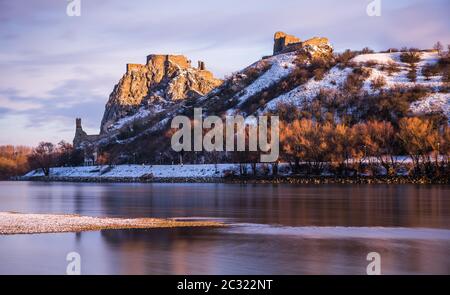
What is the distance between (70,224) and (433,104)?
397ft

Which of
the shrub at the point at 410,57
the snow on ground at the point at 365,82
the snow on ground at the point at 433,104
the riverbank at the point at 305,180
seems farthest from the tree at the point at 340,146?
the shrub at the point at 410,57

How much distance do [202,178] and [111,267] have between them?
109755mm

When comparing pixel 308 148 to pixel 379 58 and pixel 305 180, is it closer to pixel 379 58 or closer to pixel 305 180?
pixel 305 180

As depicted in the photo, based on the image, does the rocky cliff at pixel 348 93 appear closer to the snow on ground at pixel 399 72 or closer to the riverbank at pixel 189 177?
the snow on ground at pixel 399 72

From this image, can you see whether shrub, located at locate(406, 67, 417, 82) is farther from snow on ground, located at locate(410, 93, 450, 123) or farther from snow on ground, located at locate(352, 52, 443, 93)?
snow on ground, located at locate(410, 93, 450, 123)

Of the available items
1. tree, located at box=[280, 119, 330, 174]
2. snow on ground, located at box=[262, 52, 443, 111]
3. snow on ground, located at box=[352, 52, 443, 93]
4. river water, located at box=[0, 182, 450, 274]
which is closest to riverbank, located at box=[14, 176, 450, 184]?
tree, located at box=[280, 119, 330, 174]

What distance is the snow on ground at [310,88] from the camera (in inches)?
6555

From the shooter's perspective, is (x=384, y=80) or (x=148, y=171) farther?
(x=384, y=80)

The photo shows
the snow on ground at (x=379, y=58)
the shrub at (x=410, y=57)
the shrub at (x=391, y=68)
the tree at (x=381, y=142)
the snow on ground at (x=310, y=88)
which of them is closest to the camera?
the tree at (x=381, y=142)

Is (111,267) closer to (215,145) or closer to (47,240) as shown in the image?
(47,240)

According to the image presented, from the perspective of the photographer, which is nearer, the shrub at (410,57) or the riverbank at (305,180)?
the riverbank at (305,180)

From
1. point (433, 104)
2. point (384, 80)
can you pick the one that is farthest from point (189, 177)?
point (384, 80)

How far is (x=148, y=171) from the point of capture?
156 m

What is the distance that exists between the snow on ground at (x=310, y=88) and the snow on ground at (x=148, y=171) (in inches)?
1310
